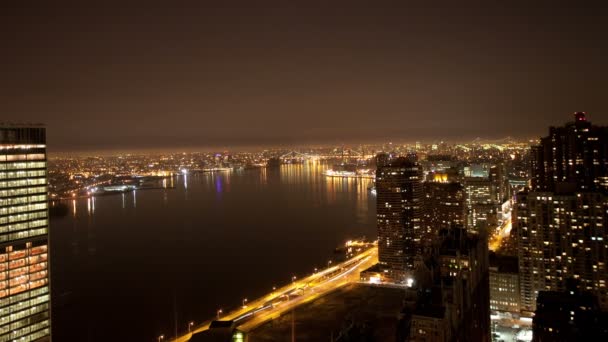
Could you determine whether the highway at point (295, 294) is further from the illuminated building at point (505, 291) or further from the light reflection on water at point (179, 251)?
the illuminated building at point (505, 291)

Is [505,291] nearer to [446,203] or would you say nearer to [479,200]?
[446,203]

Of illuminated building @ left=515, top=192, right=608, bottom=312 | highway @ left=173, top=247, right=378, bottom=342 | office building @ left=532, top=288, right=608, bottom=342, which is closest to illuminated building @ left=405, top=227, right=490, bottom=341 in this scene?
office building @ left=532, top=288, right=608, bottom=342

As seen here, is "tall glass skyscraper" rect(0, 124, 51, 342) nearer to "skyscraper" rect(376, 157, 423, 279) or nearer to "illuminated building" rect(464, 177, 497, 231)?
"skyscraper" rect(376, 157, 423, 279)

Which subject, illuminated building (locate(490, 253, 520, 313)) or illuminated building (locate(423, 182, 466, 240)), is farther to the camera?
illuminated building (locate(423, 182, 466, 240))

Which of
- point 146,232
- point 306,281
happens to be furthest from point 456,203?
point 146,232

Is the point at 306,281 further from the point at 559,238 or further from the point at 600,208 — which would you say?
the point at 600,208
